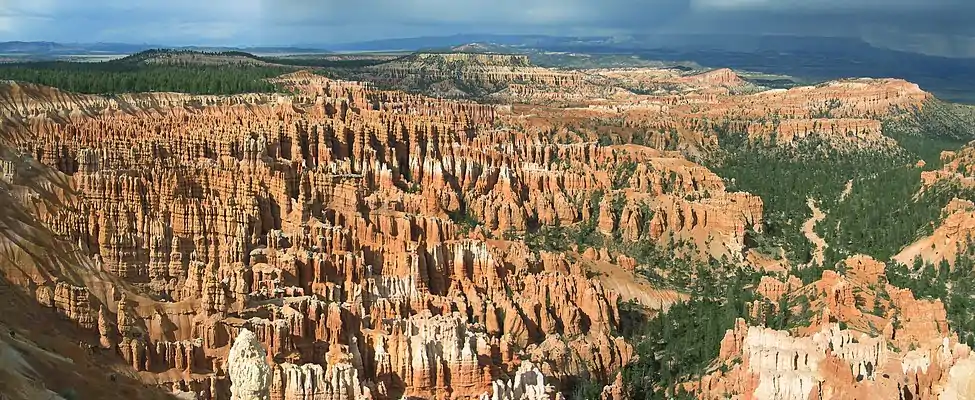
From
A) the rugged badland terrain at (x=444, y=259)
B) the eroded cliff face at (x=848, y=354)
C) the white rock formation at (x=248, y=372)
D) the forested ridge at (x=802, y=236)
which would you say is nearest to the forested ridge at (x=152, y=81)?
the rugged badland terrain at (x=444, y=259)

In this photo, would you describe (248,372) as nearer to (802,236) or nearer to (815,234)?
(802,236)

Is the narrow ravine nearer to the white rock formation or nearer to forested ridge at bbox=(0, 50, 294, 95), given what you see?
the white rock formation

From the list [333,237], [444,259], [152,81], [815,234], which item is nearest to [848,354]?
[444,259]

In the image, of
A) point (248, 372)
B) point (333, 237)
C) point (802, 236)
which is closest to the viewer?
point (248, 372)

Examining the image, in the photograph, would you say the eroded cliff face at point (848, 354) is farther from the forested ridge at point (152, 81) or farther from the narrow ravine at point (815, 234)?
the forested ridge at point (152, 81)

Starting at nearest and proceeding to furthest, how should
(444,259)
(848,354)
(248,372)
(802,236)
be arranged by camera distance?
1. (248,372)
2. (848,354)
3. (444,259)
4. (802,236)

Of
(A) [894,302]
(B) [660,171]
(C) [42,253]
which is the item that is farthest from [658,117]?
(C) [42,253]

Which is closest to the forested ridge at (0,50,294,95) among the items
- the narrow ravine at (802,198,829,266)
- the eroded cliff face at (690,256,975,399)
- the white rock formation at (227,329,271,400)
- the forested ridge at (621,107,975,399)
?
the forested ridge at (621,107,975,399)
